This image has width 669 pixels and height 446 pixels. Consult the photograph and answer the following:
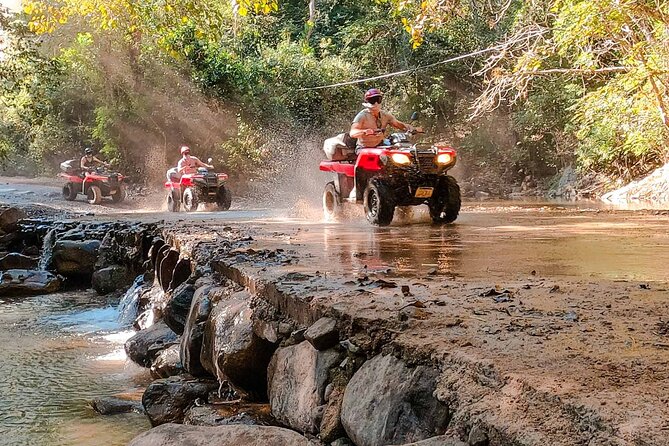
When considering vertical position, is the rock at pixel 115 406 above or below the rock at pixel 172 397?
below

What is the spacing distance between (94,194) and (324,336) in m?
17.8

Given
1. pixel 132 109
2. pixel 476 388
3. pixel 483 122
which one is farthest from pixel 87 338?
pixel 483 122

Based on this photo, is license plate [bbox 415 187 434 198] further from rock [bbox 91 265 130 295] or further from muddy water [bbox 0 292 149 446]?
rock [bbox 91 265 130 295]

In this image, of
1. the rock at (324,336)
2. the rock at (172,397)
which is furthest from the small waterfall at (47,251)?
the rock at (324,336)

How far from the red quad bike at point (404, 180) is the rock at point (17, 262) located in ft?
16.2

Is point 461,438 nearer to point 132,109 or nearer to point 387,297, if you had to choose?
point 387,297

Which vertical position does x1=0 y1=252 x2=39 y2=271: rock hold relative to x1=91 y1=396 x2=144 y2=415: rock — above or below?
above

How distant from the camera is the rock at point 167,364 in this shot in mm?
4578

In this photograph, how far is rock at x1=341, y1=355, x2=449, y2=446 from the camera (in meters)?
2.03

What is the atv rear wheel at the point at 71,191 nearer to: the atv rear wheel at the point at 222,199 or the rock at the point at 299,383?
the atv rear wheel at the point at 222,199

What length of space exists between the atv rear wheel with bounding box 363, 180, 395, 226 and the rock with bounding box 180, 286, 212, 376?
3.71 metres

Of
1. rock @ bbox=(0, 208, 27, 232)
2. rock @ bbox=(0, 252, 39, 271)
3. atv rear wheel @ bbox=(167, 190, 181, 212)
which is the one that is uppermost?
atv rear wheel @ bbox=(167, 190, 181, 212)

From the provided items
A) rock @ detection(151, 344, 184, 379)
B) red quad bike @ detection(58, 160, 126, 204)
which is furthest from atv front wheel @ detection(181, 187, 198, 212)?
rock @ detection(151, 344, 184, 379)

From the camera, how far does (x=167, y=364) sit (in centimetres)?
467
